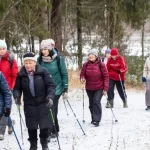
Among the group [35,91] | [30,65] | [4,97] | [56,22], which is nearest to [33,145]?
[35,91]

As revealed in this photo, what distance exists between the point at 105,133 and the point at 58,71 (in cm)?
172

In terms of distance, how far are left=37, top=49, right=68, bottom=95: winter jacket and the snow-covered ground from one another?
96cm

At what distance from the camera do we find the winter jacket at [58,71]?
7.96 meters

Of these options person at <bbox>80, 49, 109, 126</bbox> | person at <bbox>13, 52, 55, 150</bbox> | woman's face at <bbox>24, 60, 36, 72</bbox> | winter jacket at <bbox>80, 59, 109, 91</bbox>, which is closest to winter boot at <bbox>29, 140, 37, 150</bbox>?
person at <bbox>13, 52, 55, 150</bbox>

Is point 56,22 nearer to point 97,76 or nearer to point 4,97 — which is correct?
point 97,76

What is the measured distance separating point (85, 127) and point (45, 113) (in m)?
2.66

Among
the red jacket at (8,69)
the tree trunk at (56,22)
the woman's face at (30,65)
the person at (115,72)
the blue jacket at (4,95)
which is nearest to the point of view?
the blue jacket at (4,95)

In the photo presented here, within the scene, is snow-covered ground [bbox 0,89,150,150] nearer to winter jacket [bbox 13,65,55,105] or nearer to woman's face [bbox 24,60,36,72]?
winter jacket [bbox 13,65,55,105]

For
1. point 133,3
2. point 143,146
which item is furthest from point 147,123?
point 133,3

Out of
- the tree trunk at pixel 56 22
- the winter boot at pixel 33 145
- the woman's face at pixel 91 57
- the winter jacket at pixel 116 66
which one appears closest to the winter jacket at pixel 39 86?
the winter boot at pixel 33 145

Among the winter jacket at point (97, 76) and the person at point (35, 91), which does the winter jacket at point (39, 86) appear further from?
the winter jacket at point (97, 76)

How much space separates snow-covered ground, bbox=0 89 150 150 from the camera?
775cm

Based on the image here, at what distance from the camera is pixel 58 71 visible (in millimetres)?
8023

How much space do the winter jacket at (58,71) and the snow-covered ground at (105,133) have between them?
3.15 feet
